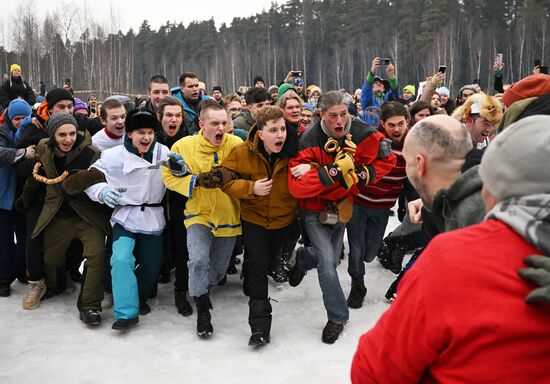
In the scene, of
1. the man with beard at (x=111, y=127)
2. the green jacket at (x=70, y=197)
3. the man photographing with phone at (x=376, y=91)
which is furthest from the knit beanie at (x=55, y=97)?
the man photographing with phone at (x=376, y=91)

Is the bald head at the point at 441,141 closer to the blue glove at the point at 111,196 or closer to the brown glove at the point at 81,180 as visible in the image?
the blue glove at the point at 111,196

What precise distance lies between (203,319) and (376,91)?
658cm

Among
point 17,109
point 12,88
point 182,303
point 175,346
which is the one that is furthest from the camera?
point 12,88

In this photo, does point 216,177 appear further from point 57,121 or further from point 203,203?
point 57,121

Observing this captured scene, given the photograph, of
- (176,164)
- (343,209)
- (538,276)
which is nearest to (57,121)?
(176,164)

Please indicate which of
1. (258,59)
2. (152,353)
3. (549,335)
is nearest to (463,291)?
(549,335)

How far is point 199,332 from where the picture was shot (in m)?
4.51

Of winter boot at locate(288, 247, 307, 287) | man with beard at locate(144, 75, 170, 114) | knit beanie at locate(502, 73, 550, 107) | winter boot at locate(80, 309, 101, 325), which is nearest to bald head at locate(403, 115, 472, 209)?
knit beanie at locate(502, 73, 550, 107)

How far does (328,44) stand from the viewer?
4919 centimetres

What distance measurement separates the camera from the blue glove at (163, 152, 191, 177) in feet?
14.5

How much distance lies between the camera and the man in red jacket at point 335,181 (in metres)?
4.31

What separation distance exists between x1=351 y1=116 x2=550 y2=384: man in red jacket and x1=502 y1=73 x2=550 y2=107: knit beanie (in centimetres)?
247

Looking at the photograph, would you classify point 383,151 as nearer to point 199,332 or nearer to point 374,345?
point 199,332

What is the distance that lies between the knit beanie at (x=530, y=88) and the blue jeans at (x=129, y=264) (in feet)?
11.1
